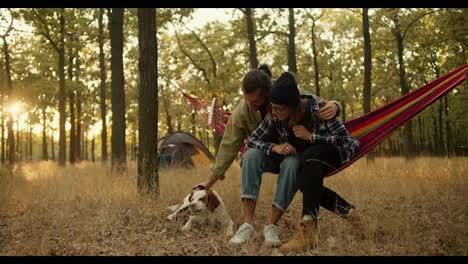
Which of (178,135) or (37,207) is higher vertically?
(178,135)

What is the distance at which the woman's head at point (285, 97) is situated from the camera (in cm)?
282

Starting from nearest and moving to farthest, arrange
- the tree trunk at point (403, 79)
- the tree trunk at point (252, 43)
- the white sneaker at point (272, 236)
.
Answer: the white sneaker at point (272, 236)
the tree trunk at point (252, 43)
the tree trunk at point (403, 79)

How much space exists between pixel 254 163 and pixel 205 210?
0.69m

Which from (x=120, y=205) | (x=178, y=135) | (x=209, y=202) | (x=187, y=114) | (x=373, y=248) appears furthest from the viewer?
(x=187, y=114)

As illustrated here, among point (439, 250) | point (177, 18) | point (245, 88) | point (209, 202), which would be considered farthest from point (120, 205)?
point (177, 18)

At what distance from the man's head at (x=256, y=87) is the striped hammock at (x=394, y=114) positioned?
855 mm

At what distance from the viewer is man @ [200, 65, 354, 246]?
2.98 meters

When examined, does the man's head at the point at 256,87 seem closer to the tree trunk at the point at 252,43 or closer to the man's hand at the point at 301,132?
the man's hand at the point at 301,132

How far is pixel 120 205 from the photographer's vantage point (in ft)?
14.1

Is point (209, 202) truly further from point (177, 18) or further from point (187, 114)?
point (187, 114)

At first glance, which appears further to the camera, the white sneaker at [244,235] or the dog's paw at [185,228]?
the dog's paw at [185,228]

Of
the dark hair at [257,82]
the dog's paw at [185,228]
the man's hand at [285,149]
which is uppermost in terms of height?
the dark hair at [257,82]

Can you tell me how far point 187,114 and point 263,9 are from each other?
45.1ft

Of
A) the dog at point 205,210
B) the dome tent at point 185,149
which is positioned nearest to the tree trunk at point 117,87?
the dome tent at point 185,149
